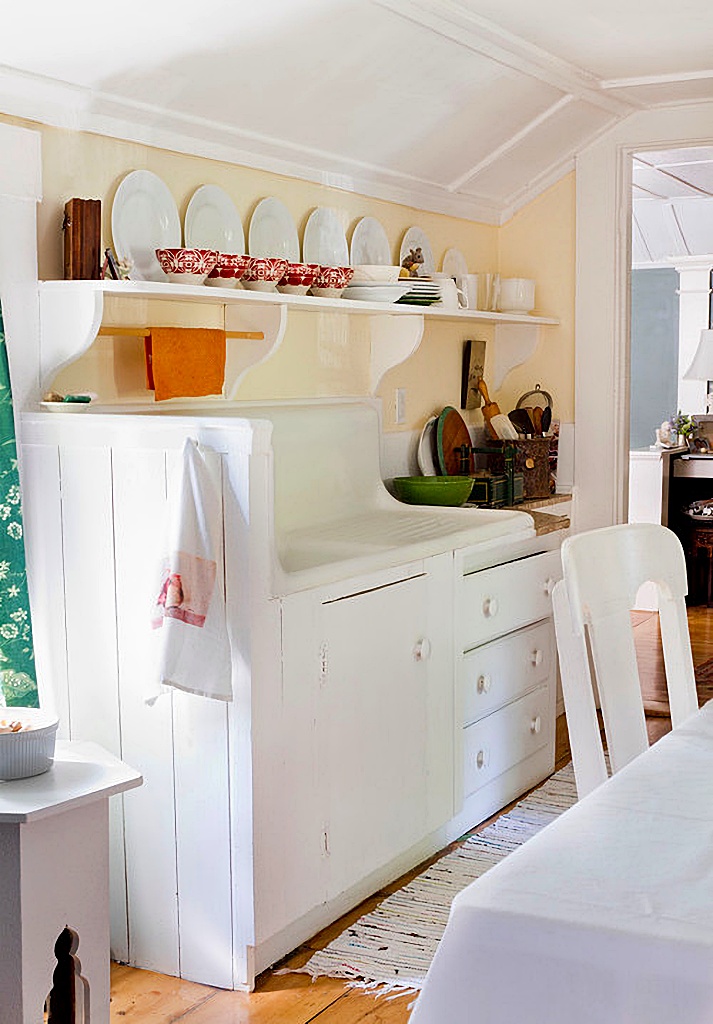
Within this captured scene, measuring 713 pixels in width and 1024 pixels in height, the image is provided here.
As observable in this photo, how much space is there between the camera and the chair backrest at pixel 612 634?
6.50 feet

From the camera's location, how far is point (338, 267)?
3605 millimetres

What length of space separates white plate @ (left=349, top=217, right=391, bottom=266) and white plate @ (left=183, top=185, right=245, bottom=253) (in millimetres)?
596

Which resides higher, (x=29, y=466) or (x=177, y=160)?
(x=177, y=160)

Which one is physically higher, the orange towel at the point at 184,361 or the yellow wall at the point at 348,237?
the yellow wall at the point at 348,237

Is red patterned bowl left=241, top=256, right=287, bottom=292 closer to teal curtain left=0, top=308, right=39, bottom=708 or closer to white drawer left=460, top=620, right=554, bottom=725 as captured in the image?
teal curtain left=0, top=308, right=39, bottom=708

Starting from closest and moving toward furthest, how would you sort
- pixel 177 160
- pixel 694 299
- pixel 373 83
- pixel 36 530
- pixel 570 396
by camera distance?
pixel 36 530
pixel 177 160
pixel 373 83
pixel 570 396
pixel 694 299

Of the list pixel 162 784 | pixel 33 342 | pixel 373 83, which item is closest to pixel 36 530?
pixel 33 342

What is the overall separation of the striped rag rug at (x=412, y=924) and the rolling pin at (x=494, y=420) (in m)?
1.42

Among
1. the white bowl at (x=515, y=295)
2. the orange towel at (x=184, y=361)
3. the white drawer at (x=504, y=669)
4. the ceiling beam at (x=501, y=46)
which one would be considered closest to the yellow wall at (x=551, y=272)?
the white bowl at (x=515, y=295)

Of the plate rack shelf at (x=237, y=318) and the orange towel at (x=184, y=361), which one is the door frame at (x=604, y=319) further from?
the orange towel at (x=184, y=361)

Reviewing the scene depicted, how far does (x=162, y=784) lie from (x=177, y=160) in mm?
1503

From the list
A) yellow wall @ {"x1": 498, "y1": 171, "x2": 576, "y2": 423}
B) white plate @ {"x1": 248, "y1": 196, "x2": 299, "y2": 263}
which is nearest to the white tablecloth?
white plate @ {"x1": 248, "y1": 196, "x2": 299, "y2": 263}

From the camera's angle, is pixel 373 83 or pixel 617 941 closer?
pixel 617 941

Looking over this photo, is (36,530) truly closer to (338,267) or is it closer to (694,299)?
(338,267)
